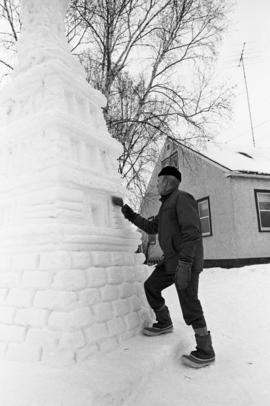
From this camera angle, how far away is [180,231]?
319 centimetres

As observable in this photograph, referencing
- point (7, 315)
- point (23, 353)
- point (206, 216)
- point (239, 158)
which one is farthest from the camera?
point (239, 158)

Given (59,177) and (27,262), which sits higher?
(59,177)

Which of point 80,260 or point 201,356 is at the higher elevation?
point 80,260

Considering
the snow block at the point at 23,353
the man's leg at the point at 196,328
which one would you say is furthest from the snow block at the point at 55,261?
the man's leg at the point at 196,328

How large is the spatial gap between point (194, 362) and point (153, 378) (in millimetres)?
437

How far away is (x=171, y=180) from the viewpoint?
3471mm

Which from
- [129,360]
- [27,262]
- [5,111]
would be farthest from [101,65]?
[129,360]

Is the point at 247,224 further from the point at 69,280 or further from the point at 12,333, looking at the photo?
the point at 12,333

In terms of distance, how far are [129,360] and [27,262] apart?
124 cm

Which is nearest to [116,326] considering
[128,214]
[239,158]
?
[128,214]

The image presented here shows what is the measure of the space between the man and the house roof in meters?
6.88

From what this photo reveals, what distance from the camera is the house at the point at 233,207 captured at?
10078 millimetres

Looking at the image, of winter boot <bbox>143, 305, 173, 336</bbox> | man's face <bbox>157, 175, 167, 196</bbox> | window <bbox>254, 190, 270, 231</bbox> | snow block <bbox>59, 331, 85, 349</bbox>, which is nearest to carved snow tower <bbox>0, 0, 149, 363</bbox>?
snow block <bbox>59, 331, 85, 349</bbox>

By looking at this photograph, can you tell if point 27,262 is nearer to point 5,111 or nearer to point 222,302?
point 5,111
